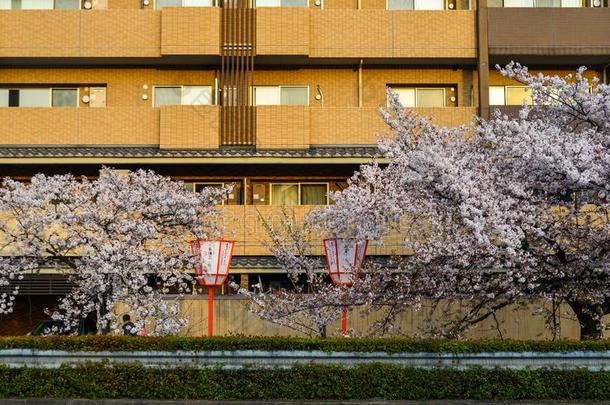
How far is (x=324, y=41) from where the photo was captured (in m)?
26.4

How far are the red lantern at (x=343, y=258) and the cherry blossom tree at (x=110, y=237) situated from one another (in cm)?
373

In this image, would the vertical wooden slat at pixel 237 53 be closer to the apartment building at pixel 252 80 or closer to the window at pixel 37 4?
the apartment building at pixel 252 80

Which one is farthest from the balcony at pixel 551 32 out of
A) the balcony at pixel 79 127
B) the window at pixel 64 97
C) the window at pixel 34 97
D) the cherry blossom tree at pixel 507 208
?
the window at pixel 34 97

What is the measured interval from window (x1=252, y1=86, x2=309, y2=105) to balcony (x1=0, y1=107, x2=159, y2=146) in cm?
328

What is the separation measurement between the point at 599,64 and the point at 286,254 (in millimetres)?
11699

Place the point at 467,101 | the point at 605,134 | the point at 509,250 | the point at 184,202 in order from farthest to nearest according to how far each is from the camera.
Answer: the point at 467,101 → the point at 184,202 → the point at 605,134 → the point at 509,250

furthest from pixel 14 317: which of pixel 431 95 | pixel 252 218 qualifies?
pixel 431 95

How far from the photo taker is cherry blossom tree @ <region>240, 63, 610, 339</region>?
52.7 feet

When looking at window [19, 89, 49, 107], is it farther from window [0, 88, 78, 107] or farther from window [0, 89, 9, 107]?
window [0, 89, 9, 107]

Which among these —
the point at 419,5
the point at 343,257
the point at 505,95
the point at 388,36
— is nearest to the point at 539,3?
the point at 505,95

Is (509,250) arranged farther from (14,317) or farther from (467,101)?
(14,317)

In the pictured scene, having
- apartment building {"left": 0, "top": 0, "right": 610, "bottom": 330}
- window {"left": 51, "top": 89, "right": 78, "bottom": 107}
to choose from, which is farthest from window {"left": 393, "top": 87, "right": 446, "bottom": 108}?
window {"left": 51, "top": 89, "right": 78, "bottom": 107}

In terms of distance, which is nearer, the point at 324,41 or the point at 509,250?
the point at 509,250

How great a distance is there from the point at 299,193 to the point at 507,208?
1136cm
